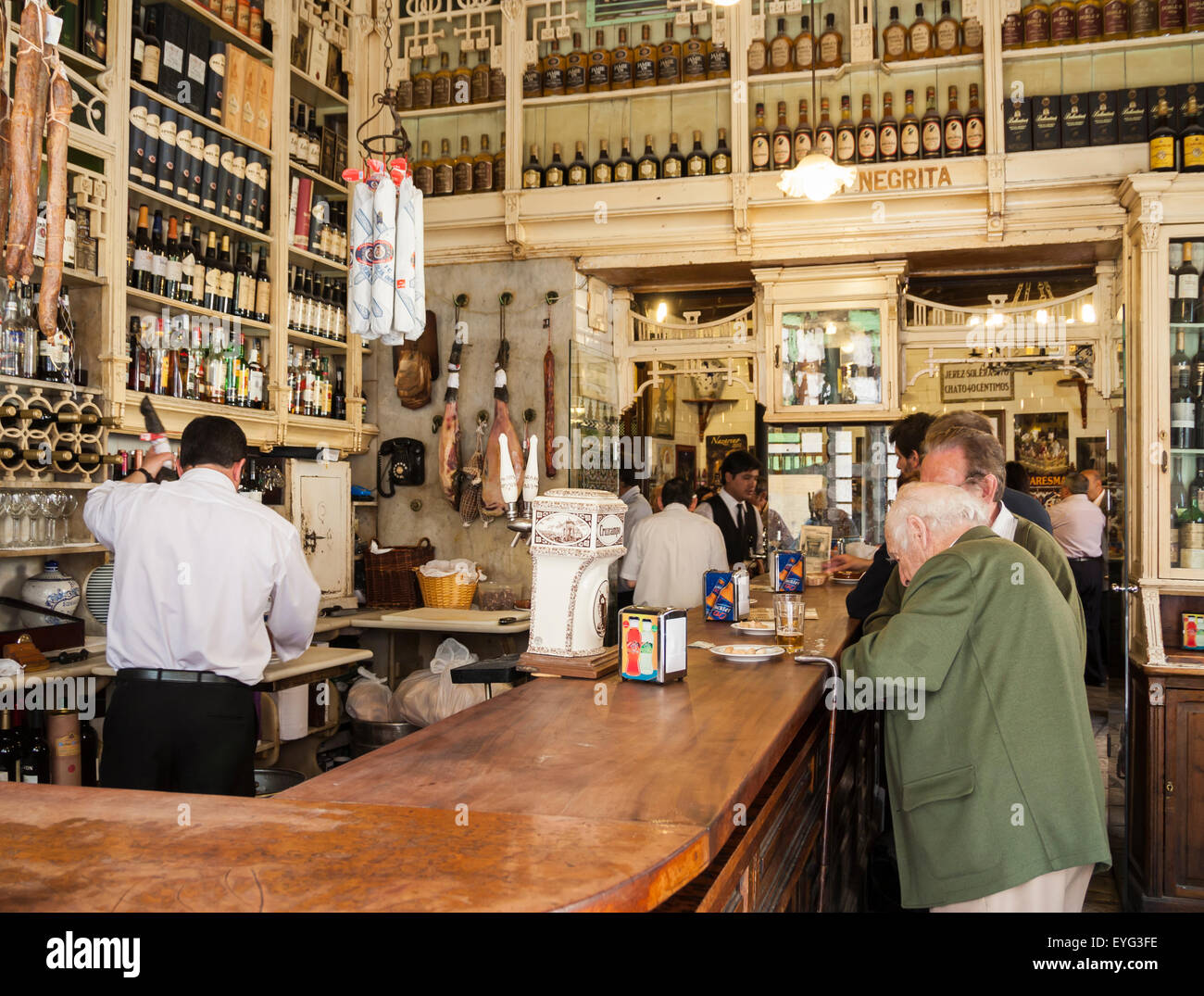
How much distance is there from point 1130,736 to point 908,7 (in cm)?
421

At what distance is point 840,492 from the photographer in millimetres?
6070

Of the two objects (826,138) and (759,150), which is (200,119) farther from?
(826,138)

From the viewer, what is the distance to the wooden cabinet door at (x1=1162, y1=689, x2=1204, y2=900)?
4.05m

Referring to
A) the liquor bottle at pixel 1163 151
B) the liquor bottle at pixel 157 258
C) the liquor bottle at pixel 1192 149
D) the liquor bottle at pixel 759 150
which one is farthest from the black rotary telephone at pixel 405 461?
the liquor bottle at pixel 1192 149

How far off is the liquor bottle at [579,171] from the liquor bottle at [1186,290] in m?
3.28

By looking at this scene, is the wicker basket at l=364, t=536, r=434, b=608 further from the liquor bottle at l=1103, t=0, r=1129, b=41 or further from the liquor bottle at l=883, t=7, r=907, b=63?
the liquor bottle at l=1103, t=0, r=1129, b=41

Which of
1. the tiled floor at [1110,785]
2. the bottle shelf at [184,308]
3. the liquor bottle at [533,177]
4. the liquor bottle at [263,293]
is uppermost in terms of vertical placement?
the liquor bottle at [533,177]

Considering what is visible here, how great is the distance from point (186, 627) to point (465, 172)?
4.29m

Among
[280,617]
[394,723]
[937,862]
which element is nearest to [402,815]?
[937,862]

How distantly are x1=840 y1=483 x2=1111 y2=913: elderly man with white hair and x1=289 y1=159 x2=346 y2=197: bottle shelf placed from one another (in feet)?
15.1

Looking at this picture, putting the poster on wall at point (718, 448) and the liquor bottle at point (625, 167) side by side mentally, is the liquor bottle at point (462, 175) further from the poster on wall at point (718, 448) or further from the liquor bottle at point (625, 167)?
the poster on wall at point (718, 448)

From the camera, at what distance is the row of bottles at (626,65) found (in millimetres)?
6027
